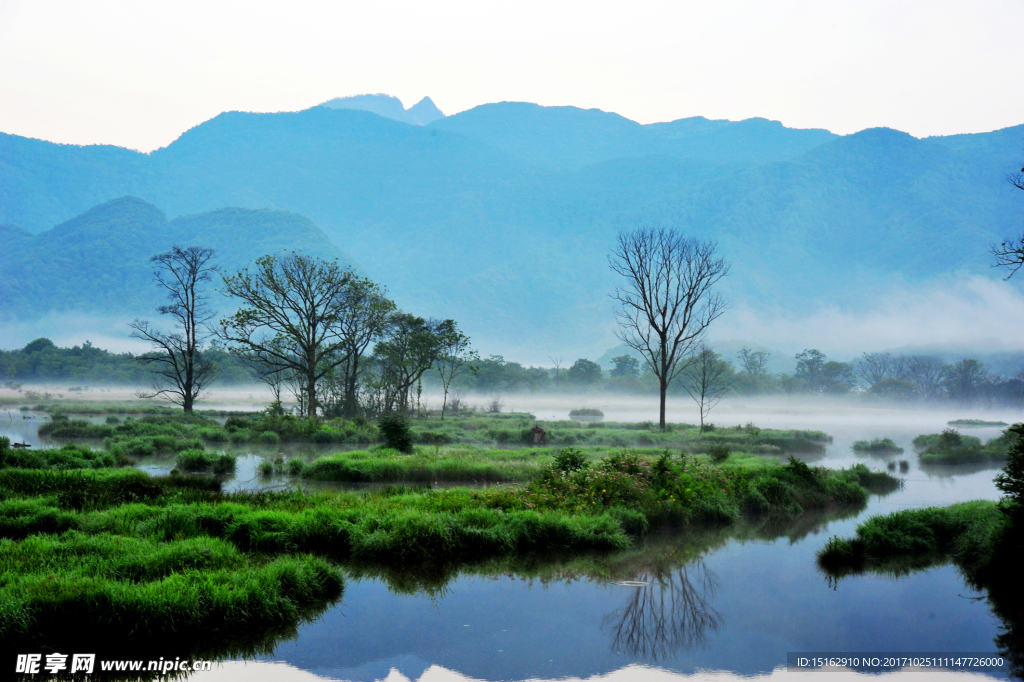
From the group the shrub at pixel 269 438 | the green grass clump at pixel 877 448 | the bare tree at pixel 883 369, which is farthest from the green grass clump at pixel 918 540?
the bare tree at pixel 883 369

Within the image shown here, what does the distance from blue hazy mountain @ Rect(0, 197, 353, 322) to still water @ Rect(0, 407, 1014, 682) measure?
19443cm

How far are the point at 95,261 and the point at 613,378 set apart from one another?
6214 inches

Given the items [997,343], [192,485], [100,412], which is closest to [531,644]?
[192,485]

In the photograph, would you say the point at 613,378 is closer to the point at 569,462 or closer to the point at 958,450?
the point at 958,450

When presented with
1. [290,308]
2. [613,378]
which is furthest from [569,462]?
[613,378]

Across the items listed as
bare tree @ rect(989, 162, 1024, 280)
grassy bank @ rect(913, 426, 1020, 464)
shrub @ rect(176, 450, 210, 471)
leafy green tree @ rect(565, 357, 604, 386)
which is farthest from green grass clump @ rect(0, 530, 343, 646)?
leafy green tree @ rect(565, 357, 604, 386)

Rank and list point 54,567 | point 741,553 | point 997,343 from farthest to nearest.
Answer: point 997,343, point 741,553, point 54,567

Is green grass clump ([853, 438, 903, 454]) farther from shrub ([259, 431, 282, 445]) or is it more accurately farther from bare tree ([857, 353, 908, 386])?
bare tree ([857, 353, 908, 386])

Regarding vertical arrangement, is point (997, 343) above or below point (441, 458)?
above

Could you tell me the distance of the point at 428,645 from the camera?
7.10 metres

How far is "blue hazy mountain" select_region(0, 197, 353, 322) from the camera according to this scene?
575 ft

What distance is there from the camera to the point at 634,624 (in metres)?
7.87

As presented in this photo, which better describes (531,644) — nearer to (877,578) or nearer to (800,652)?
(800,652)

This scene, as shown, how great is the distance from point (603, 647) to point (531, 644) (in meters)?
0.80
